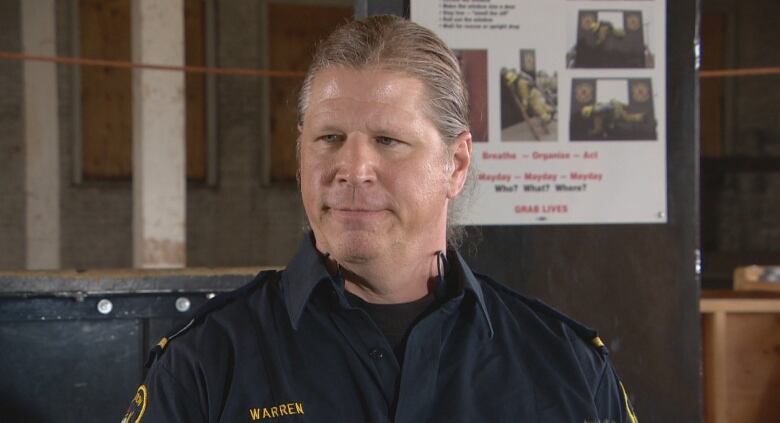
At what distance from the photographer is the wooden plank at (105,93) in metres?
8.16

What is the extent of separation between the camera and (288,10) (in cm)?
891

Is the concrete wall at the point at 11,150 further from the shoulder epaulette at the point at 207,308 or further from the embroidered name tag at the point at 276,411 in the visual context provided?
the embroidered name tag at the point at 276,411

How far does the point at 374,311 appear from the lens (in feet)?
4.80

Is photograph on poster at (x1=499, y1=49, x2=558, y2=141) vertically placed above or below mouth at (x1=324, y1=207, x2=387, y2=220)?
above

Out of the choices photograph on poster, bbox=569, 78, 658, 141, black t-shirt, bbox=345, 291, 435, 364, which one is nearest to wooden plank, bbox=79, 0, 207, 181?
photograph on poster, bbox=569, 78, 658, 141

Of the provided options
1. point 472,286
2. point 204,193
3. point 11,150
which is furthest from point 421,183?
point 204,193

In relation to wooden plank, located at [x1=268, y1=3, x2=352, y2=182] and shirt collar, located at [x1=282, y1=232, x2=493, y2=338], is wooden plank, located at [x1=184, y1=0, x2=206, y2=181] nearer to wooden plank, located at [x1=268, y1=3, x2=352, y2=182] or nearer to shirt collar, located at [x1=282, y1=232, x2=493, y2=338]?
wooden plank, located at [x1=268, y1=3, x2=352, y2=182]

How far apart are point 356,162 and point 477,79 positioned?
0.95 m

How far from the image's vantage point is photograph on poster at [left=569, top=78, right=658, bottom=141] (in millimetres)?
2293

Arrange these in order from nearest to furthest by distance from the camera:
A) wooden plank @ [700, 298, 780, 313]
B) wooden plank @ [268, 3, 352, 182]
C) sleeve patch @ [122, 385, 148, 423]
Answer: sleeve patch @ [122, 385, 148, 423] < wooden plank @ [700, 298, 780, 313] < wooden plank @ [268, 3, 352, 182]

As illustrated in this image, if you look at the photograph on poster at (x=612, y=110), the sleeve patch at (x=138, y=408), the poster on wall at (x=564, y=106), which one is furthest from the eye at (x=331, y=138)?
the photograph on poster at (x=612, y=110)

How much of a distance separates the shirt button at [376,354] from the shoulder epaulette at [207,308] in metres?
0.24

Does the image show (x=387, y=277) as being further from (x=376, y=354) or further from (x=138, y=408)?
(x=138, y=408)

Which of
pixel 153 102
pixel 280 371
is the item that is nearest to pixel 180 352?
pixel 280 371
